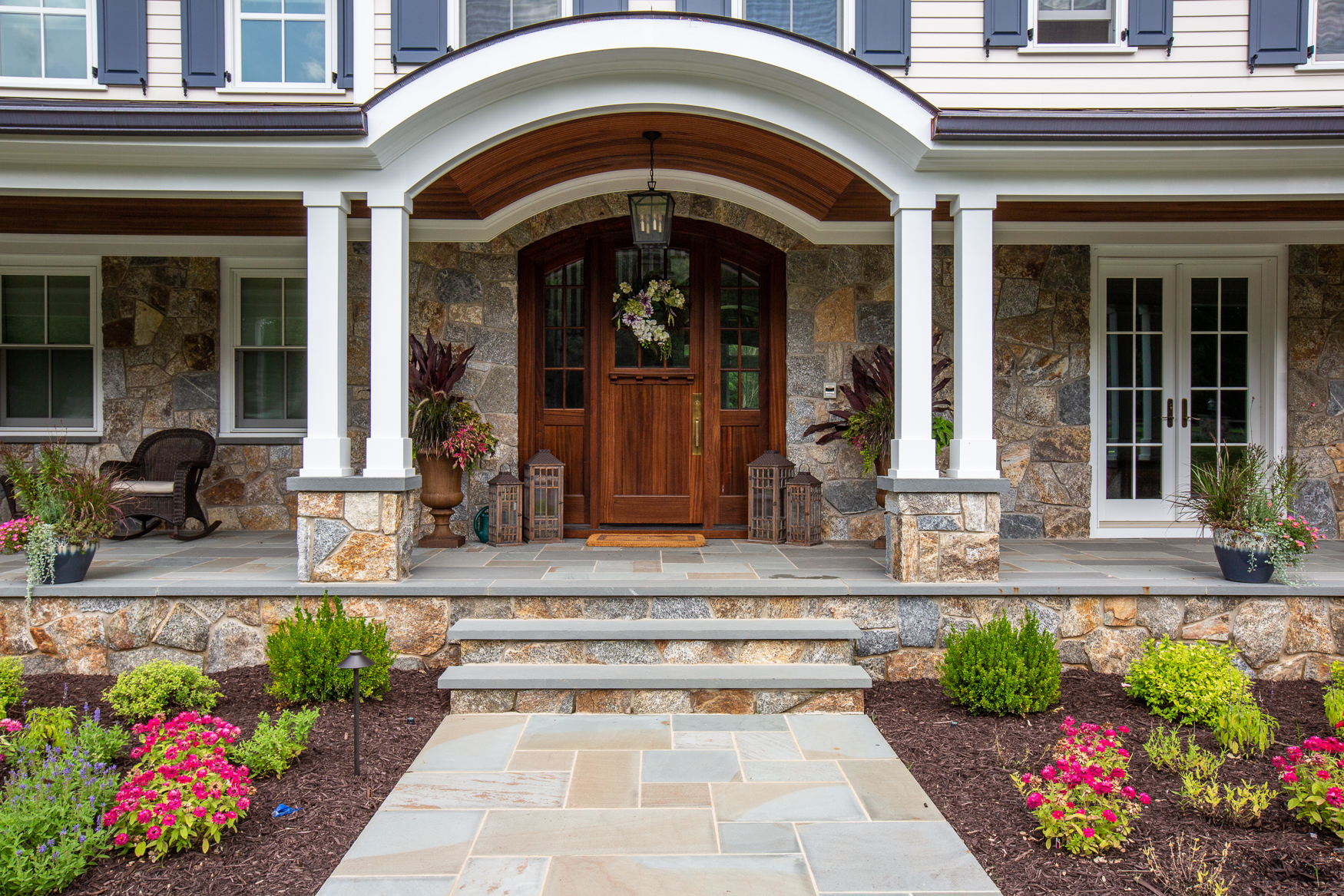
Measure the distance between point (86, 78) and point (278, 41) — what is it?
137 cm

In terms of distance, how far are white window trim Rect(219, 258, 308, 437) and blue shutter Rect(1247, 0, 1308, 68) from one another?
704 cm

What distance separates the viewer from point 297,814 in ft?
9.11

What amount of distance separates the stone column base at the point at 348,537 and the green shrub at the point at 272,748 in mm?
1180

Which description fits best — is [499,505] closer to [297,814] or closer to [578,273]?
[578,273]

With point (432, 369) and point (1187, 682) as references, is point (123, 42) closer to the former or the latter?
point (432, 369)

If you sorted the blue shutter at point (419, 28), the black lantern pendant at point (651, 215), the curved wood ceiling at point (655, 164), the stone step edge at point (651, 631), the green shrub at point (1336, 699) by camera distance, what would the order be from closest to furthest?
the green shrub at point (1336, 699) → the stone step edge at point (651, 631) → the curved wood ceiling at point (655, 164) → the black lantern pendant at point (651, 215) → the blue shutter at point (419, 28)

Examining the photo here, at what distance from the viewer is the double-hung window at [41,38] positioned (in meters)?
5.66

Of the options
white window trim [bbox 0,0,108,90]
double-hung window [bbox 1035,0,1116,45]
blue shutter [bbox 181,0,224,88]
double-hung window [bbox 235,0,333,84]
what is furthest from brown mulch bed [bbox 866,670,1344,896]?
white window trim [bbox 0,0,108,90]

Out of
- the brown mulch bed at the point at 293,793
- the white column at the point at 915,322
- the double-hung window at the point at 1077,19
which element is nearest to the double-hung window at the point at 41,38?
the brown mulch bed at the point at 293,793

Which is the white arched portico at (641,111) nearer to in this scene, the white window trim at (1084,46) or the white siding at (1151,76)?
the white siding at (1151,76)

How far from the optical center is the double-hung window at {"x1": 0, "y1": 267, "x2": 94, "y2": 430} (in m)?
6.36

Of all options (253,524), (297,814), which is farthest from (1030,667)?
(253,524)

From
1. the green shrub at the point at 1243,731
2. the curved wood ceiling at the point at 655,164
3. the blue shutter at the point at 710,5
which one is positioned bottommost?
the green shrub at the point at 1243,731

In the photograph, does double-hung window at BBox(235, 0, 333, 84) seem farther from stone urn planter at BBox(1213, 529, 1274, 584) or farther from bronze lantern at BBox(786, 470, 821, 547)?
stone urn planter at BBox(1213, 529, 1274, 584)
